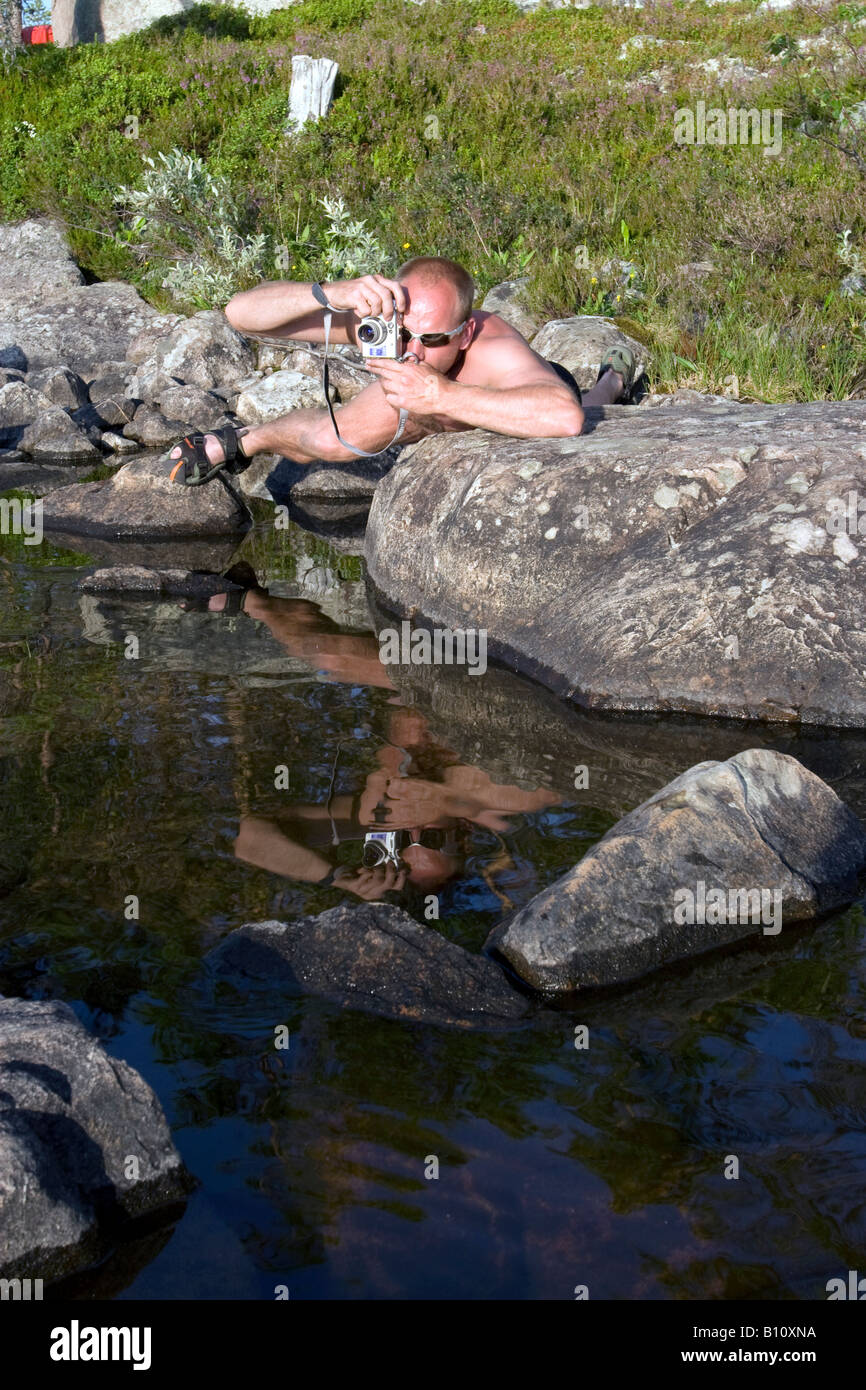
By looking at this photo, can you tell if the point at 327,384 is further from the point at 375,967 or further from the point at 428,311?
the point at 375,967

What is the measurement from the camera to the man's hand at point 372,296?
563 centimetres

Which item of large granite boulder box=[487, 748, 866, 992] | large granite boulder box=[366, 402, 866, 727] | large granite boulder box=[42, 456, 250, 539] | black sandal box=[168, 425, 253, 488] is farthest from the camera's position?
large granite boulder box=[42, 456, 250, 539]

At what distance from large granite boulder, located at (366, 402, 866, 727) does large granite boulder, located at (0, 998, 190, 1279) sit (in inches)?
118

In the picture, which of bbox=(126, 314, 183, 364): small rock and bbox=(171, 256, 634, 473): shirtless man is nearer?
bbox=(171, 256, 634, 473): shirtless man

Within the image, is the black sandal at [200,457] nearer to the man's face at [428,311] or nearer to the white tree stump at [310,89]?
the man's face at [428,311]

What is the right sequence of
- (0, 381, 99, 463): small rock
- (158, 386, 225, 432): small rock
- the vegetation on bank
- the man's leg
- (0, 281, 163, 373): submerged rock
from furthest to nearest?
(0, 281, 163, 373): submerged rock, (158, 386, 225, 432): small rock, (0, 381, 99, 463): small rock, the vegetation on bank, the man's leg

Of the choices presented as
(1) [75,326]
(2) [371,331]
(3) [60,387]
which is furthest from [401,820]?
(1) [75,326]

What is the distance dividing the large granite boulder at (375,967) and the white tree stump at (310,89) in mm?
15200

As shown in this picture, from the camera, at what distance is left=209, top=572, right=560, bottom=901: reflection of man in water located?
11.8 feet

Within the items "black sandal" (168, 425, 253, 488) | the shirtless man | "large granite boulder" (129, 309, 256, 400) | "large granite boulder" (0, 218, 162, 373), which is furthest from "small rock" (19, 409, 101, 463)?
the shirtless man

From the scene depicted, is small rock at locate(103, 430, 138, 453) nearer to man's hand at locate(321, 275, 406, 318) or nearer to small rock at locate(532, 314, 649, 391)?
small rock at locate(532, 314, 649, 391)

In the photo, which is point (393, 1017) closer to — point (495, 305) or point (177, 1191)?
point (177, 1191)

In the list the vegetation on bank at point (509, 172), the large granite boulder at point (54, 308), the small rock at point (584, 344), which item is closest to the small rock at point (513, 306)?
the vegetation on bank at point (509, 172)
